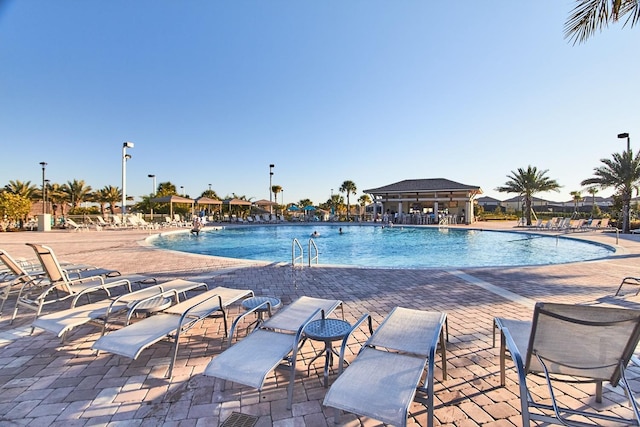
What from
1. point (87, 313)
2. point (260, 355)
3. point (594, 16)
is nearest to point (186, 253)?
point (87, 313)

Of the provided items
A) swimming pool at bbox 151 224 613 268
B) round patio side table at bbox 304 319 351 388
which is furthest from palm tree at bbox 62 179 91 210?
round patio side table at bbox 304 319 351 388

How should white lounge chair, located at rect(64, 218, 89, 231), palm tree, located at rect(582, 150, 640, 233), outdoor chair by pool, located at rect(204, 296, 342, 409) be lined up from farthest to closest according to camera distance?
white lounge chair, located at rect(64, 218, 89, 231) < palm tree, located at rect(582, 150, 640, 233) < outdoor chair by pool, located at rect(204, 296, 342, 409)

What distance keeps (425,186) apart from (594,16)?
85.0 feet

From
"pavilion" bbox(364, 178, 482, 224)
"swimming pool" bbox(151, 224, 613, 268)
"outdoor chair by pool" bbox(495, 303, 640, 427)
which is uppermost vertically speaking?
"pavilion" bbox(364, 178, 482, 224)

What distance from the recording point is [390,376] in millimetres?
1955

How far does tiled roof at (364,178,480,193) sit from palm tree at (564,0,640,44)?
22853mm

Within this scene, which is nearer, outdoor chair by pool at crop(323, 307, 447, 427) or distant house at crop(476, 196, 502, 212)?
outdoor chair by pool at crop(323, 307, 447, 427)

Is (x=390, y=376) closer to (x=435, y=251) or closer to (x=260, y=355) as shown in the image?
(x=260, y=355)

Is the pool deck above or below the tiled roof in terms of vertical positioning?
below

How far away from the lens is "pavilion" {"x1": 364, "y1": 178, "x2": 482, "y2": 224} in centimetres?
2852

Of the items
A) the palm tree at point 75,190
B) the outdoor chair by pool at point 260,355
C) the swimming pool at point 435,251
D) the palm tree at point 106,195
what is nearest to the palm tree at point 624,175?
the swimming pool at point 435,251

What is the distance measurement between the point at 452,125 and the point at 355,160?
→ 12.2 meters

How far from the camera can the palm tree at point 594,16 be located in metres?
5.39

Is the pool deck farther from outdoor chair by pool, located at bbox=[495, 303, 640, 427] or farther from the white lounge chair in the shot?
the white lounge chair
